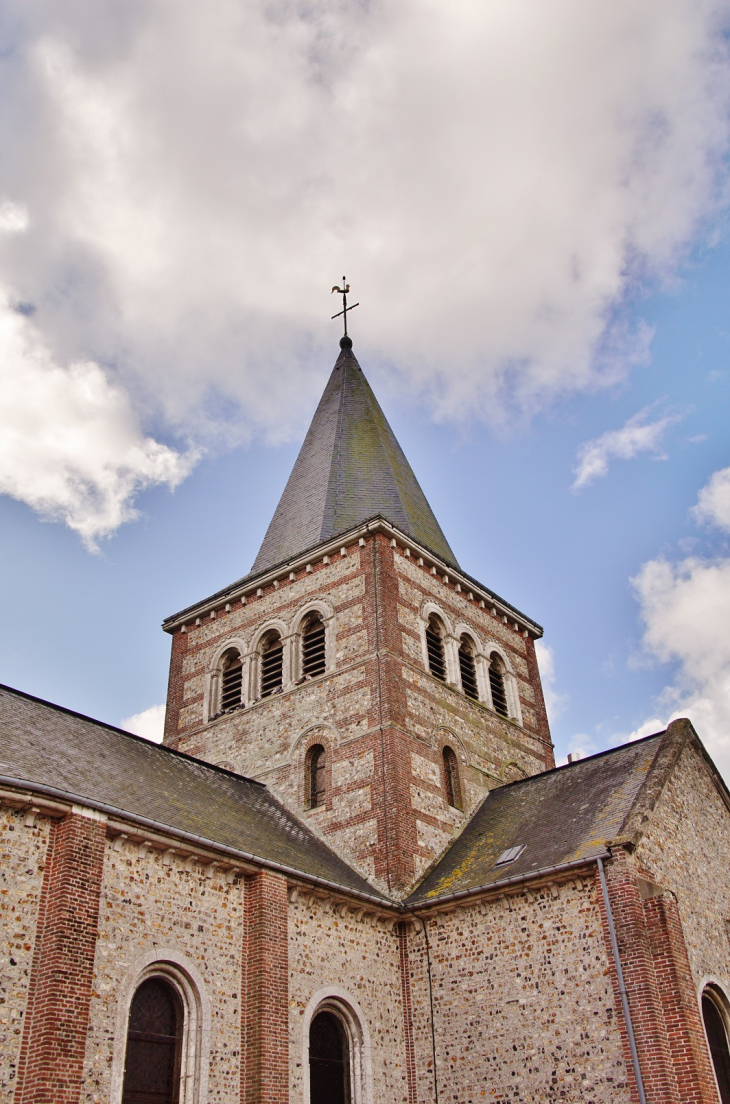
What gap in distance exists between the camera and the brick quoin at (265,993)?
42.5 feet

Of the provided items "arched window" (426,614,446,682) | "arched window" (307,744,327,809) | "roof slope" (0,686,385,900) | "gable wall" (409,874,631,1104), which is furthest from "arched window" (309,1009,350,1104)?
"arched window" (426,614,446,682)

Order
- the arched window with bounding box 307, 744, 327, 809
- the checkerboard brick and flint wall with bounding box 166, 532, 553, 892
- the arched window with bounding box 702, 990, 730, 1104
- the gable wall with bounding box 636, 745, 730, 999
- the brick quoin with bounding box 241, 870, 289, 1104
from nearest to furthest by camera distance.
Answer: the brick quoin with bounding box 241, 870, 289, 1104, the arched window with bounding box 702, 990, 730, 1104, the gable wall with bounding box 636, 745, 730, 999, the checkerboard brick and flint wall with bounding box 166, 532, 553, 892, the arched window with bounding box 307, 744, 327, 809

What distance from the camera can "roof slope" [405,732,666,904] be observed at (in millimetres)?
15680

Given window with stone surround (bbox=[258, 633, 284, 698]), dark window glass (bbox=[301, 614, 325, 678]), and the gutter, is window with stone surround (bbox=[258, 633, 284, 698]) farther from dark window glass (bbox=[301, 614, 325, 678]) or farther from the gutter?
the gutter

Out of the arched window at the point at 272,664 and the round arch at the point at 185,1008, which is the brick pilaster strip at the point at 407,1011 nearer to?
the round arch at the point at 185,1008

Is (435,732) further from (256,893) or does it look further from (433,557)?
(256,893)

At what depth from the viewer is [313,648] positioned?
70.5 feet

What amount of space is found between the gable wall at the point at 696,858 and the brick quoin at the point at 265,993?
5704 mm

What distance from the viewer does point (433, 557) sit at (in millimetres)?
22500

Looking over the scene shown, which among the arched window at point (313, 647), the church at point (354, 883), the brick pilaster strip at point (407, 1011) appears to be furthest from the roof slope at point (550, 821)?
the arched window at point (313, 647)

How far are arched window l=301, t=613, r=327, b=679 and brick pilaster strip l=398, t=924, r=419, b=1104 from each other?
6.12 m

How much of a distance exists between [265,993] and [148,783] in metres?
3.93

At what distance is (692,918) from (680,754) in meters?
2.95

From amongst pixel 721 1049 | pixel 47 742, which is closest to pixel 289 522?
pixel 47 742
